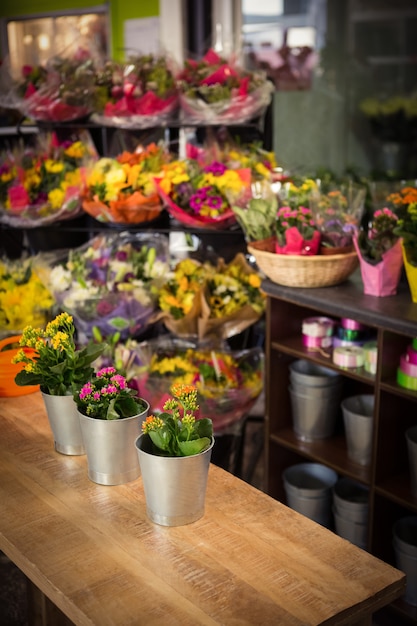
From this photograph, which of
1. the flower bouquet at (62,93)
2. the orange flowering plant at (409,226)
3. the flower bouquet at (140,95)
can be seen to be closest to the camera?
the orange flowering plant at (409,226)

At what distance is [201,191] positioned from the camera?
12.2 ft

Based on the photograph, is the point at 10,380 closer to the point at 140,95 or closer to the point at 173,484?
the point at 173,484

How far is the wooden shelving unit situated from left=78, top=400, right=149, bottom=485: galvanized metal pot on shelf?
103 cm

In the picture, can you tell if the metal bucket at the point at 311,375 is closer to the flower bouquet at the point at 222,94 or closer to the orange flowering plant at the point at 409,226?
the orange flowering plant at the point at 409,226

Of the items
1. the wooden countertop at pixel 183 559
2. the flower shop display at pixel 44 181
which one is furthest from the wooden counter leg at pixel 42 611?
the flower shop display at pixel 44 181

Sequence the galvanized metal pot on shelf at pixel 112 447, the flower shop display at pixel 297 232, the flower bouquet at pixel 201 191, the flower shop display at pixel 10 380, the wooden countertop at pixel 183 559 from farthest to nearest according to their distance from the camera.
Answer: the flower bouquet at pixel 201 191 < the flower shop display at pixel 297 232 < the flower shop display at pixel 10 380 < the galvanized metal pot on shelf at pixel 112 447 < the wooden countertop at pixel 183 559

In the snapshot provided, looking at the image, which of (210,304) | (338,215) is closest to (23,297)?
(210,304)

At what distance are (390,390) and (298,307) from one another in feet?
2.01

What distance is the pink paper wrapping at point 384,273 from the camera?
8.85 feet

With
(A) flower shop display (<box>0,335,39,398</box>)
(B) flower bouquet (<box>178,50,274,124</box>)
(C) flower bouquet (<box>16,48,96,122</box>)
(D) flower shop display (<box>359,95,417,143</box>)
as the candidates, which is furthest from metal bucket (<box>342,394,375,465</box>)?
(D) flower shop display (<box>359,95,417,143</box>)

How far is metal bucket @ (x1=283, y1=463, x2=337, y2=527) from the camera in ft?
9.98

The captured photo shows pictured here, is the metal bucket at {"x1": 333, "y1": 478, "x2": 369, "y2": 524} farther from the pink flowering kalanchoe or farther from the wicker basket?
the pink flowering kalanchoe

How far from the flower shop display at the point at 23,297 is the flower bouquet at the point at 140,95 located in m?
1.05

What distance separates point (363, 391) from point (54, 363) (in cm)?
161
